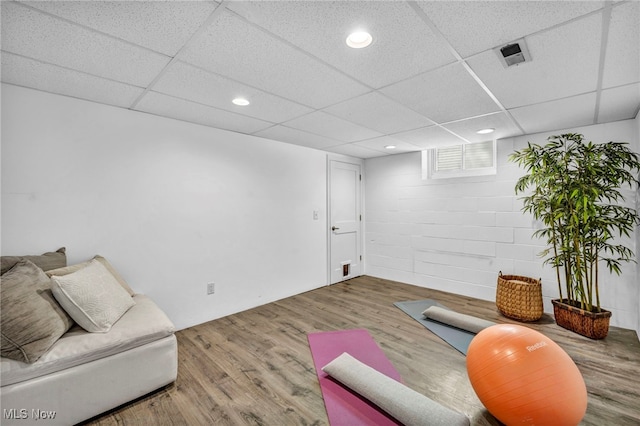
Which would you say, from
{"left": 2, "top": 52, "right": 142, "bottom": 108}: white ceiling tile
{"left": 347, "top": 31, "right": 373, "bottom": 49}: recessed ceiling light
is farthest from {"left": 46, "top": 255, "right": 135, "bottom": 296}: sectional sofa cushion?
{"left": 347, "top": 31, "right": 373, "bottom": 49}: recessed ceiling light

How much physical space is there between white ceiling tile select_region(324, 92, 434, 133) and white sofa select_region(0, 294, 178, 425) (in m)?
2.51

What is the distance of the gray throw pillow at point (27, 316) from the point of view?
1614 mm

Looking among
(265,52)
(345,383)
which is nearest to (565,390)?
(345,383)

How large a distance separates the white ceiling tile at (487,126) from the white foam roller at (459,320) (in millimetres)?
2228

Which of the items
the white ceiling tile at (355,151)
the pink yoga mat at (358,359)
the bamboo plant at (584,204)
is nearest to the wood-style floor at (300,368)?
the pink yoga mat at (358,359)

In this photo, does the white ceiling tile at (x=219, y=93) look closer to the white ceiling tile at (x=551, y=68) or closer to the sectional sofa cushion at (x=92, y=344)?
the white ceiling tile at (x=551, y=68)

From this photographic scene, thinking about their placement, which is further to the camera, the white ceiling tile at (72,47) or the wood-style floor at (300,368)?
the wood-style floor at (300,368)

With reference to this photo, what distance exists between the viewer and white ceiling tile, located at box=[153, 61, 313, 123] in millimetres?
2072

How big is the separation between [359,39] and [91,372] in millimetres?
2723

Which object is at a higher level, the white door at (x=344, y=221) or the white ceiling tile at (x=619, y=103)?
the white ceiling tile at (x=619, y=103)

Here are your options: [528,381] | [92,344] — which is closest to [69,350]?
[92,344]

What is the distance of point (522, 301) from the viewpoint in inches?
128

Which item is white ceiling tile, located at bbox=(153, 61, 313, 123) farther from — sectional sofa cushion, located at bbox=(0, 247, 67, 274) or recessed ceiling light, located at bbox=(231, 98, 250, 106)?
sectional sofa cushion, located at bbox=(0, 247, 67, 274)

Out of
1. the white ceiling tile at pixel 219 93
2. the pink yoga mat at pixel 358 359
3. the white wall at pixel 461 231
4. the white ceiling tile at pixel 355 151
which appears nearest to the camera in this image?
the pink yoga mat at pixel 358 359
